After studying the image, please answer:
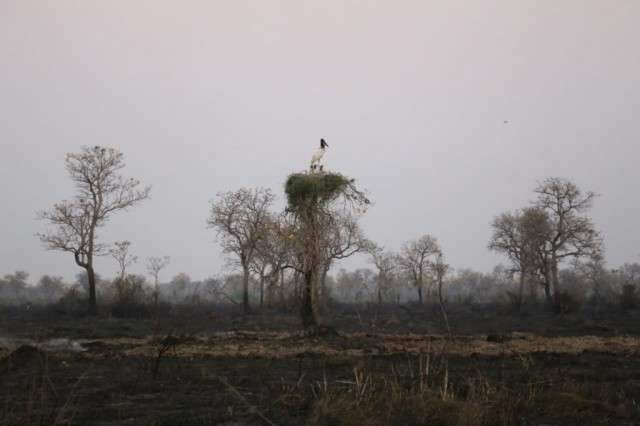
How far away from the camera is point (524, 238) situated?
43.0 meters

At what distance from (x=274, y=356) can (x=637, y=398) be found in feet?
23.0

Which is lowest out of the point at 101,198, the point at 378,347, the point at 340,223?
the point at 378,347

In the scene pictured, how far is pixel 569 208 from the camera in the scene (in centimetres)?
4059

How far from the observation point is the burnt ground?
532 centimetres

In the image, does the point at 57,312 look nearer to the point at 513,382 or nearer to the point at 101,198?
the point at 101,198

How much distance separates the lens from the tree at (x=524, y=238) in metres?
40.9

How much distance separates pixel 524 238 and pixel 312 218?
3026cm

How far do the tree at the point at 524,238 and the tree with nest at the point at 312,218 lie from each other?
22.7 metres

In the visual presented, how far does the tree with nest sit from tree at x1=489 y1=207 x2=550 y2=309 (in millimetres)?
22696

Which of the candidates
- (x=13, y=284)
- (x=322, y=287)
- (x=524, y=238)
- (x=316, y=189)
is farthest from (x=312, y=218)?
(x=13, y=284)

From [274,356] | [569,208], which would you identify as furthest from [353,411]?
[569,208]

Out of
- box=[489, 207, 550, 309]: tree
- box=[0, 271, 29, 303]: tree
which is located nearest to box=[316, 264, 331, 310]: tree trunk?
box=[489, 207, 550, 309]: tree

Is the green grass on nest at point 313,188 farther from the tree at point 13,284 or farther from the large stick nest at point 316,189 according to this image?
the tree at point 13,284

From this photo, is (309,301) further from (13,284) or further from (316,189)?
(13,284)
